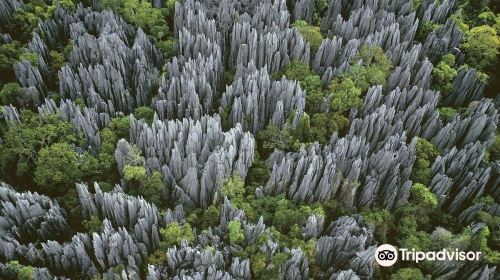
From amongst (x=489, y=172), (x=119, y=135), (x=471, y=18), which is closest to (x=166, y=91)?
(x=119, y=135)

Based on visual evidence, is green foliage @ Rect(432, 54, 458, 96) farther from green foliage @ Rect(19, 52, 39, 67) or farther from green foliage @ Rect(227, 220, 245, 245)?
green foliage @ Rect(19, 52, 39, 67)

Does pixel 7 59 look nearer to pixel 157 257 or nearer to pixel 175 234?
pixel 175 234

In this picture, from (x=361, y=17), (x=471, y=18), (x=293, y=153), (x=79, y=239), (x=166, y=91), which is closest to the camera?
(x=79, y=239)

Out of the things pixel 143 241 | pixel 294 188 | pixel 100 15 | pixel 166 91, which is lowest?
pixel 143 241

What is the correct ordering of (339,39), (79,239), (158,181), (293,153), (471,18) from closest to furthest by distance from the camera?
(79,239) → (158,181) → (293,153) → (339,39) → (471,18)

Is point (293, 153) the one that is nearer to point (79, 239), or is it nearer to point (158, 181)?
point (158, 181)

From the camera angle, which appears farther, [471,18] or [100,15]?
[471,18]
